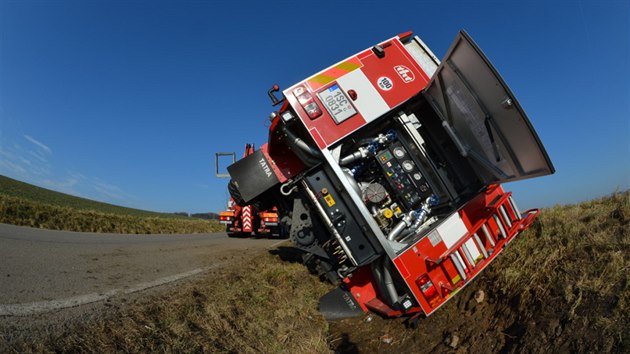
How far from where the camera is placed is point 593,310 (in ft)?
7.70

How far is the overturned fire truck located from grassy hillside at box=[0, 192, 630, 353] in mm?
263

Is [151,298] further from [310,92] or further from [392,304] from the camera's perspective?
[310,92]

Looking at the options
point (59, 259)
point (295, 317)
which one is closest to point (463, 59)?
point (295, 317)

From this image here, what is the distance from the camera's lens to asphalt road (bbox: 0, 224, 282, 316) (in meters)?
2.74

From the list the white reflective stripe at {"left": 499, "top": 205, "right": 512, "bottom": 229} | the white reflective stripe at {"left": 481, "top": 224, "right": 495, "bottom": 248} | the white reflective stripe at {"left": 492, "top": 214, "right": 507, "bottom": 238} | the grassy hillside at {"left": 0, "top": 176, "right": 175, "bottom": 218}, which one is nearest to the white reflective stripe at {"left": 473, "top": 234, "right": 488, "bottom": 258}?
the white reflective stripe at {"left": 481, "top": 224, "right": 495, "bottom": 248}

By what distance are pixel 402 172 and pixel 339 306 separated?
1.79 meters

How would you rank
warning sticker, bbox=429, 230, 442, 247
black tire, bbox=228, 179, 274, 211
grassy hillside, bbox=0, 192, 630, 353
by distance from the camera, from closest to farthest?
1. grassy hillside, bbox=0, 192, 630, 353
2. warning sticker, bbox=429, 230, 442, 247
3. black tire, bbox=228, 179, 274, 211

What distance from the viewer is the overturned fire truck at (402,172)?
339cm

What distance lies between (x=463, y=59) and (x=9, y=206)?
31.2 feet

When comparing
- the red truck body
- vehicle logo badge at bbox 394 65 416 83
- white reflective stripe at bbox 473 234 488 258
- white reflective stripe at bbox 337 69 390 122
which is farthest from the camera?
the red truck body

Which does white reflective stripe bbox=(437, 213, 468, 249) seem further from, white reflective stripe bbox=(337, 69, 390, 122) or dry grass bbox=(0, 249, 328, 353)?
dry grass bbox=(0, 249, 328, 353)

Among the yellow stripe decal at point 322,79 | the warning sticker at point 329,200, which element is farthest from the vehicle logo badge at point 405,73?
the warning sticker at point 329,200

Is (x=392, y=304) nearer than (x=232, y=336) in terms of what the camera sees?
No

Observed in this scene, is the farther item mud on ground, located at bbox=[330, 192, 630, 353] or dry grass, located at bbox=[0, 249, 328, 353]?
mud on ground, located at bbox=[330, 192, 630, 353]
